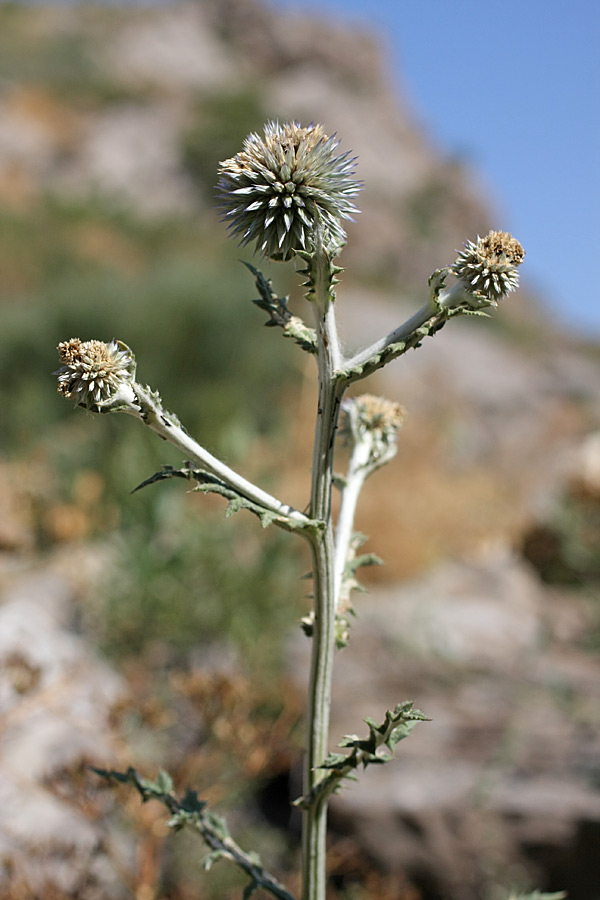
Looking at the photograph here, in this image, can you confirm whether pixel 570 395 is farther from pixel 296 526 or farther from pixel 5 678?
pixel 296 526

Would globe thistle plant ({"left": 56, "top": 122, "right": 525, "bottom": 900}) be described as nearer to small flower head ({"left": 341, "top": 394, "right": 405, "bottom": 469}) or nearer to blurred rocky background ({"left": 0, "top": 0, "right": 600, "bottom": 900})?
small flower head ({"left": 341, "top": 394, "right": 405, "bottom": 469})

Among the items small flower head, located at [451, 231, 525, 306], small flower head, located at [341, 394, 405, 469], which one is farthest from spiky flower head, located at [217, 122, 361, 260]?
small flower head, located at [341, 394, 405, 469]

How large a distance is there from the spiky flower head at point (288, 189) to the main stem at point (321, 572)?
0.07 metres

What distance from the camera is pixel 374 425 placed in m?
1.27

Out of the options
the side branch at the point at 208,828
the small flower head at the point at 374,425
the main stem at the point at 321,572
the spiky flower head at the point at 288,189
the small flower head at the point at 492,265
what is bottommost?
the side branch at the point at 208,828

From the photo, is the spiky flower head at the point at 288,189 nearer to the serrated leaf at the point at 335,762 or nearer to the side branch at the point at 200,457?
the side branch at the point at 200,457

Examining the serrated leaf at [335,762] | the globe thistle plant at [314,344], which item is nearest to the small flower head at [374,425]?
the globe thistle plant at [314,344]

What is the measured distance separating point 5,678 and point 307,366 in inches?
304

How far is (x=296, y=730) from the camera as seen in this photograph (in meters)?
3.29

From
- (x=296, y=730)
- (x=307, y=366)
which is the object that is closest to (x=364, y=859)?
(x=296, y=730)

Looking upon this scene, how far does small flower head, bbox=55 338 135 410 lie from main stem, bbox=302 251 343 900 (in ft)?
0.83

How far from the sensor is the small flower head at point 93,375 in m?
0.91

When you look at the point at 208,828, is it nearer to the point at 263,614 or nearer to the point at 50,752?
the point at 50,752

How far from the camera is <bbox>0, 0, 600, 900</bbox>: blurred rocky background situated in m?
2.60
